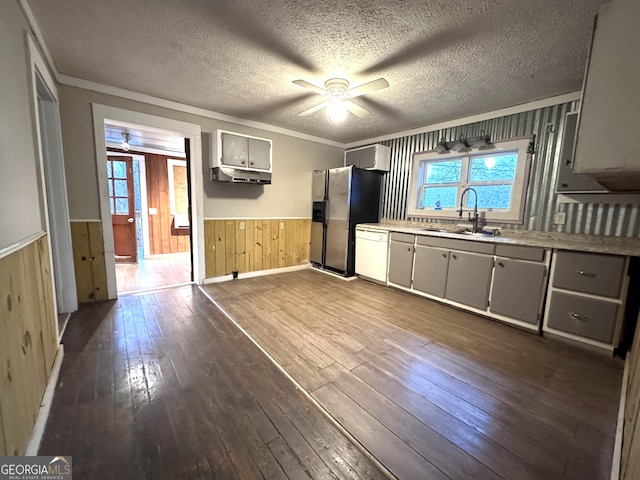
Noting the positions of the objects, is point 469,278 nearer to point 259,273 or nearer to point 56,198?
point 259,273

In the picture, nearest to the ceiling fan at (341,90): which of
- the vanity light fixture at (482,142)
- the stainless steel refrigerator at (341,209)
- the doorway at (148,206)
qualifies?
the stainless steel refrigerator at (341,209)

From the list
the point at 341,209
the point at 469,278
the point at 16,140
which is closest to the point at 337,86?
the point at 341,209

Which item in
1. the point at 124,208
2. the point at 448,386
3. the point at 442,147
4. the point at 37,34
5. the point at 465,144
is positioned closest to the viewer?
the point at 448,386

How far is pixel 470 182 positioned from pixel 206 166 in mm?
3715

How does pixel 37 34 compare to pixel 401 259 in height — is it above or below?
above

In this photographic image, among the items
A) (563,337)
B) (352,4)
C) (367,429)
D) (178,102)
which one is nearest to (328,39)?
(352,4)

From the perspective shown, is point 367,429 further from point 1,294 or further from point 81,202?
point 81,202

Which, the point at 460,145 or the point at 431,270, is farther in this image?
the point at 460,145

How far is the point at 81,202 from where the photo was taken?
2.90m

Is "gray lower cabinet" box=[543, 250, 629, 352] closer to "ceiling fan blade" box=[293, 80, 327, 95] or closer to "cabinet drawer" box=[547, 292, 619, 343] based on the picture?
"cabinet drawer" box=[547, 292, 619, 343]

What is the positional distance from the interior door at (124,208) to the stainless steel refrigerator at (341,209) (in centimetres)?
367

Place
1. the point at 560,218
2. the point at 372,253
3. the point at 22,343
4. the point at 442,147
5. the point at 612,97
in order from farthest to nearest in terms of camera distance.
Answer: the point at 372,253 → the point at 442,147 → the point at 560,218 → the point at 22,343 → the point at 612,97

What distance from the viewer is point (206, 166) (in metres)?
3.68

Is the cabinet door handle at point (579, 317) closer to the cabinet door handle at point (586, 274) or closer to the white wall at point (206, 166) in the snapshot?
the cabinet door handle at point (586, 274)
